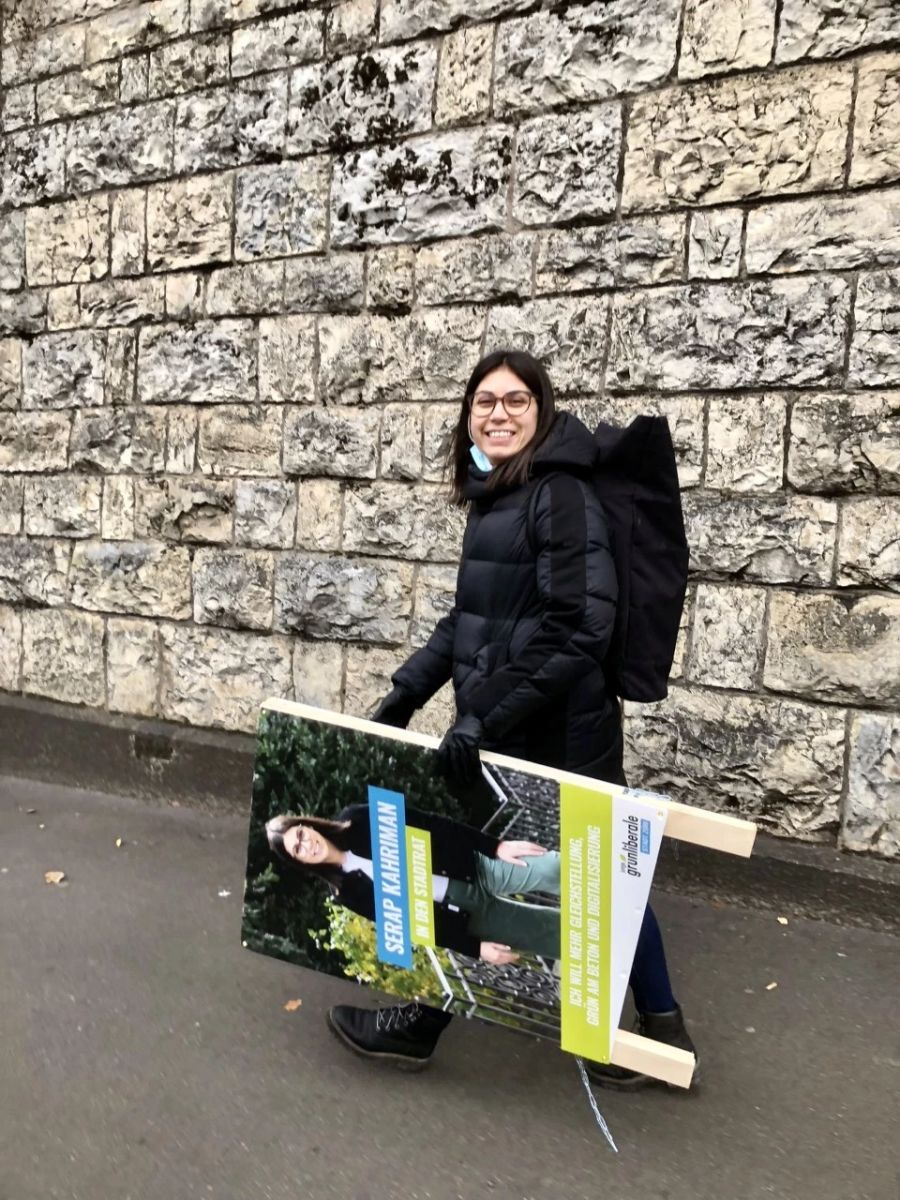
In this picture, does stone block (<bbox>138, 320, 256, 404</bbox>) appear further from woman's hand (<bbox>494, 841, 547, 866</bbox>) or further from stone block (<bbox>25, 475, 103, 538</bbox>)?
woman's hand (<bbox>494, 841, 547, 866</bbox>)

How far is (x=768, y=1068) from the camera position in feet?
A: 8.06

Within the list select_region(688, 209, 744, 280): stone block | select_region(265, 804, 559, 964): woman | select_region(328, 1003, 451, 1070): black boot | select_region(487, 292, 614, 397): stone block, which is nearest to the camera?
select_region(265, 804, 559, 964): woman

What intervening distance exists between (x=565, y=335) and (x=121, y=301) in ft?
8.37

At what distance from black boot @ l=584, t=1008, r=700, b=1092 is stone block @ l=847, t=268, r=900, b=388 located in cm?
225

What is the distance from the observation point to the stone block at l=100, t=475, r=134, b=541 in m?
4.78

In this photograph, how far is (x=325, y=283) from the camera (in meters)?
4.21

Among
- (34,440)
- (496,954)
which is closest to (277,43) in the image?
(34,440)

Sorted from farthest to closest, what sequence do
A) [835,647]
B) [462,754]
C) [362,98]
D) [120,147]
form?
[120,147]
[362,98]
[835,647]
[462,754]

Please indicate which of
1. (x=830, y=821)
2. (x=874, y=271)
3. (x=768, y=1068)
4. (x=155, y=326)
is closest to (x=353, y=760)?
(x=768, y=1068)

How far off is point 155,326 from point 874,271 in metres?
3.43

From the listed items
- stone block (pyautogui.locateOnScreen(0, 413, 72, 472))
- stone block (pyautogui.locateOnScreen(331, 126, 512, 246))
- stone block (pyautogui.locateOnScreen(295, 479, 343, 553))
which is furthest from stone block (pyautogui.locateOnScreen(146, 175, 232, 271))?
stone block (pyautogui.locateOnScreen(295, 479, 343, 553))

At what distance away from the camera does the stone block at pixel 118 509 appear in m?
4.78

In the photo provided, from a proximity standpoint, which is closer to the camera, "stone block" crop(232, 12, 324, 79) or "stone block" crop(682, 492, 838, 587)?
"stone block" crop(682, 492, 838, 587)

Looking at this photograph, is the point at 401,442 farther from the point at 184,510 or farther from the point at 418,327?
the point at 184,510
